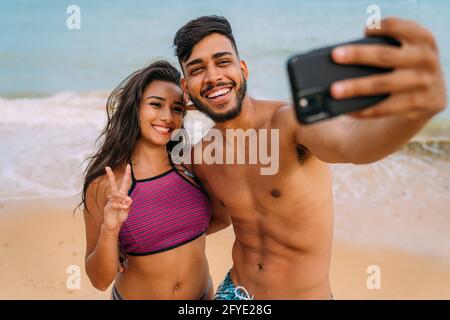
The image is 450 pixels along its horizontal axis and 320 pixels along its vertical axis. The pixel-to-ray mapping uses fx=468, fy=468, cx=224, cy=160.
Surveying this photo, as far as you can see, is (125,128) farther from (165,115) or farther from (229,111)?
(229,111)

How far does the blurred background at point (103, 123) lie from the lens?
4.84 m

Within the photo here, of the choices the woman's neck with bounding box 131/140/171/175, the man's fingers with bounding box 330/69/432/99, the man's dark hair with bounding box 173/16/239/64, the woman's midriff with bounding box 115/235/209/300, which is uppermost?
the man's dark hair with bounding box 173/16/239/64

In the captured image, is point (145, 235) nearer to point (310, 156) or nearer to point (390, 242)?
point (310, 156)

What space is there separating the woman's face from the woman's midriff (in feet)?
2.12

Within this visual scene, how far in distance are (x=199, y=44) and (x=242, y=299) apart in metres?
1.46

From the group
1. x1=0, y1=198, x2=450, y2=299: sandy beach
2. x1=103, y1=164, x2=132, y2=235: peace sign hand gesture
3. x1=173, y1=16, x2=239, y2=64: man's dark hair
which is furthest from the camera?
x1=0, y1=198, x2=450, y2=299: sandy beach

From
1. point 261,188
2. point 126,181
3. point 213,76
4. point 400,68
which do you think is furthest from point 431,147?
point 400,68

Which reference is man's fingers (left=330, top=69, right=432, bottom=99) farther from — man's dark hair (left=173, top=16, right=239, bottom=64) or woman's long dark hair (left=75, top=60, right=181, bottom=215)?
woman's long dark hair (left=75, top=60, right=181, bottom=215)

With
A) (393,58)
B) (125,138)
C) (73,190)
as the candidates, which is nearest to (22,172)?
(73,190)

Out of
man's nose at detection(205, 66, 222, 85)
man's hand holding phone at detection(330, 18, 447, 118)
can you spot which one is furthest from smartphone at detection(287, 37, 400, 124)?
man's nose at detection(205, 66, 222, 85)

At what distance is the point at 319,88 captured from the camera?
1.13 metres

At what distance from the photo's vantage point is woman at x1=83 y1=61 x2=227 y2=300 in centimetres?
259

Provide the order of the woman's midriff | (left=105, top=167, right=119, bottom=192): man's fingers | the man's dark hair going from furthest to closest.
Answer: the woman's midriff → the man's dark hair → (left=105, top=167, right=119, bottom=192): man's fingers

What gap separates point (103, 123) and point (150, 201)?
7.77 m
